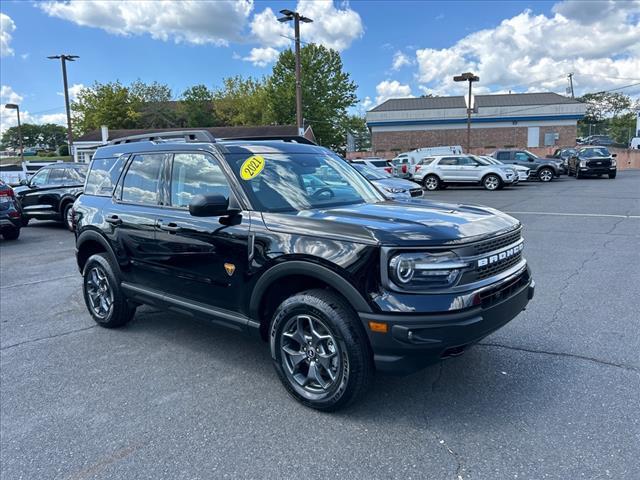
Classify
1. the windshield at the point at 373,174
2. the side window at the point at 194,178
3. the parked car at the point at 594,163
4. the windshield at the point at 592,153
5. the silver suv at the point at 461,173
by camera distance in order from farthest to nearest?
1. the windshield at the point at 592,153
2. the parked car at the point at 594,163
3. the silver suv at the point at 461,173
4. the windshield at the point at 373,174
5. the side window at the point at 194,178

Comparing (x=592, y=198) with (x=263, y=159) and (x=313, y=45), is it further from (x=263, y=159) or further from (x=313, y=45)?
(x=313, y=45)

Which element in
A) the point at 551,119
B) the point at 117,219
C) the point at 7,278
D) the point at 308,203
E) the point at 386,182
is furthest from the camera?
the point at 551,119

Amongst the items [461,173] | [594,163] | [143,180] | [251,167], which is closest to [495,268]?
[251,167]

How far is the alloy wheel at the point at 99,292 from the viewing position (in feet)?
16.1

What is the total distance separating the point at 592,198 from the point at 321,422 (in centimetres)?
1624

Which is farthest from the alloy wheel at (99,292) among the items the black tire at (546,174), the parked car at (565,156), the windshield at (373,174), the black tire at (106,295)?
the parked car at (565,156)

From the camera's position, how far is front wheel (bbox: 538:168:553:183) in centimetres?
2525

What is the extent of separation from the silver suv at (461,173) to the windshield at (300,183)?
18.3 metres

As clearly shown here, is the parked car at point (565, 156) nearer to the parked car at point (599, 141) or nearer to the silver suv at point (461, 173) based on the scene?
the silver suv at point (461, 173)

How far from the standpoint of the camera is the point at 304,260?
312cm

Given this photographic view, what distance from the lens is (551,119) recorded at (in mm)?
51875

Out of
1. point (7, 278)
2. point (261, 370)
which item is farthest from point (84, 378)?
point (7, 278)

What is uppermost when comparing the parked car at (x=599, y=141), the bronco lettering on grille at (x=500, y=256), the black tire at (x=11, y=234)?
the parked car at (x=599, y=141)

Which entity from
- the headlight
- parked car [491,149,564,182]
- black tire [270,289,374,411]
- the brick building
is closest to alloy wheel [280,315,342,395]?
black tire [270,289,374,411]
